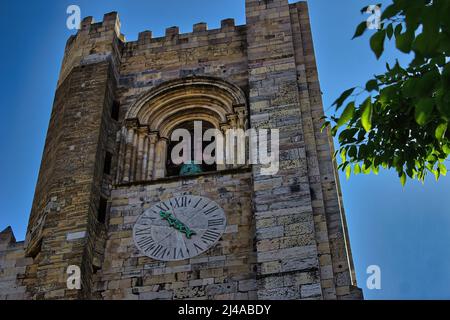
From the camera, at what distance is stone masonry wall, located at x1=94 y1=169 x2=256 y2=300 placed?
1130 cm

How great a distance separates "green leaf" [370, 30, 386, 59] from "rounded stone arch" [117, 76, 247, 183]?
383 inches

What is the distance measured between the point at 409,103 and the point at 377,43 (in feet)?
6.01

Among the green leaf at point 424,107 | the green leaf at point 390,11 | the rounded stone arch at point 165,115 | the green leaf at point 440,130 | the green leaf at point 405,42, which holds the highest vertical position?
the rounded stone arch at point 165,115

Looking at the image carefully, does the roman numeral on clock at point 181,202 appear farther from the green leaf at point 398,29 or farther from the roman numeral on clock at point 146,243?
the green leaf at point 398,29

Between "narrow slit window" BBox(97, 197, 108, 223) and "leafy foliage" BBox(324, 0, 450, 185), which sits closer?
"leafy foliage" BBox(324, 0, 450, 185)

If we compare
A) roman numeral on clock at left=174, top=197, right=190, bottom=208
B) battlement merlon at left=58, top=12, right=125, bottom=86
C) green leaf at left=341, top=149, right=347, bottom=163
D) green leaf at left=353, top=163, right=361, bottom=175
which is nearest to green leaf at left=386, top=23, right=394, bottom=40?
green leaf at left=341, top=149, right=347, bottom=163

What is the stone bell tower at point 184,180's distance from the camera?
11281 millimetres

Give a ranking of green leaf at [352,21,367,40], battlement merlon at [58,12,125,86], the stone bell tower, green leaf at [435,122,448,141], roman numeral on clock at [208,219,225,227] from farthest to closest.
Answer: battlement merlon at [58,12,125,86], roman numeral on clock at [208,219,225,227], the stone bell tower, green leaf at [435,122,448,141], green leaf at [352,21,367,40]

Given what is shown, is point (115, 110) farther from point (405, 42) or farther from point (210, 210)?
point (405, 42)

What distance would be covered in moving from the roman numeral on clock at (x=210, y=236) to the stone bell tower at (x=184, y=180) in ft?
0.11

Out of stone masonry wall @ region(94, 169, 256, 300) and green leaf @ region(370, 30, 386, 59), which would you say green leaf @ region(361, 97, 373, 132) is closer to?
green leaf @ region(370, 30, 386, 59)

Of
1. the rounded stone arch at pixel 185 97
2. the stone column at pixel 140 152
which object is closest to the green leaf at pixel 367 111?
the stone column at pixel 140 152
